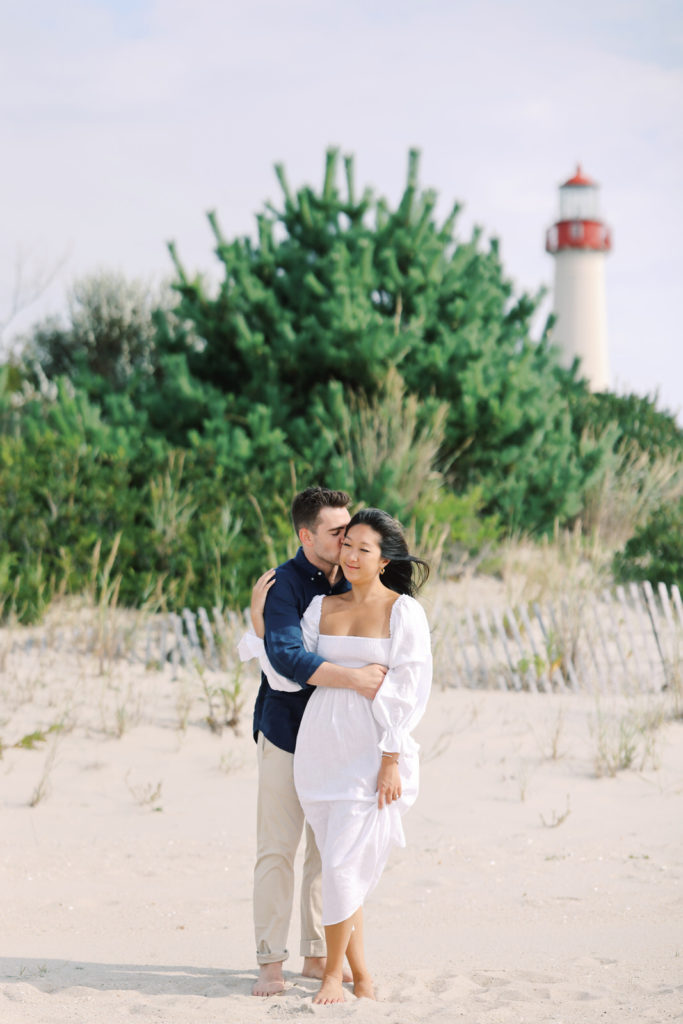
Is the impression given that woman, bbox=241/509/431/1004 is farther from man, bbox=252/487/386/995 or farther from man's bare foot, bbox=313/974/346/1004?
man, bbox=252/487/386/995

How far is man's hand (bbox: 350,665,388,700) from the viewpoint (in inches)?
130

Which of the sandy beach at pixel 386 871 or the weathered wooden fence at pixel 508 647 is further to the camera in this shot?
the weathered wooden fence at pixel 508 647

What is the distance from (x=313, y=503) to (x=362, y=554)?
261 mm

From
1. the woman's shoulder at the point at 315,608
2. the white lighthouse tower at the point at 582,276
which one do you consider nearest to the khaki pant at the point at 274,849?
the woman's shoulder at the point at 315,608

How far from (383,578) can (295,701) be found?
49 centimetres

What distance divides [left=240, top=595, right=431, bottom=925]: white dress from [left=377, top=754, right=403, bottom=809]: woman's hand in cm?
3

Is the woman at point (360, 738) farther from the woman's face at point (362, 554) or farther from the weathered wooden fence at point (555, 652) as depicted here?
the weathered wooden fence at point (555, 652)

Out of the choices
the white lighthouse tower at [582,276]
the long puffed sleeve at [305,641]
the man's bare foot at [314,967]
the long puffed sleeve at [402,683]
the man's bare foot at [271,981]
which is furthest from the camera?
the white lighthouse tower at [582,276]

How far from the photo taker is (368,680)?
3.30 m

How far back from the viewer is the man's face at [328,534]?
138 inches

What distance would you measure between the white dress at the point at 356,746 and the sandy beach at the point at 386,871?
418mm

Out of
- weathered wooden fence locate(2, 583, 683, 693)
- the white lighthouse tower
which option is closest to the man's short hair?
weathered wooden fence locate(2, 583, 683, 693)

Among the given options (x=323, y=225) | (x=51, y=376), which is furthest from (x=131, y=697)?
(x=51, y=376)

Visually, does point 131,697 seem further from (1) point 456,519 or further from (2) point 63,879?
(1) point 456,519
